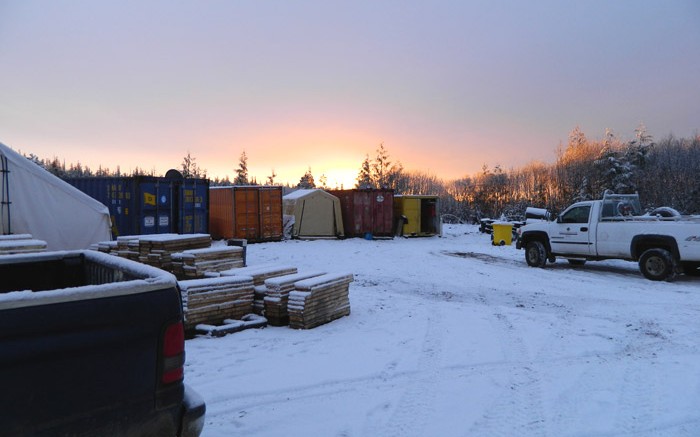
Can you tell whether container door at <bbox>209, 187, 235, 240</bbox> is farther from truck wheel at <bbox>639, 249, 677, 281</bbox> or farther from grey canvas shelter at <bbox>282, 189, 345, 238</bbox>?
truck wheel at <bbox>639, 249, 677, 281</bbox>

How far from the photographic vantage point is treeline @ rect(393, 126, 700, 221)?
37094 mm

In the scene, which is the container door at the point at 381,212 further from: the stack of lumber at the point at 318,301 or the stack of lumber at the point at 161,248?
the stack of lumber at the point at 318,301

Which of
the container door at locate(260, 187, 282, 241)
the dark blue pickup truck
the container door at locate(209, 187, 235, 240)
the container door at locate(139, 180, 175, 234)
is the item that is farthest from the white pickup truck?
the container door at locate(139, 180, 175, 234)

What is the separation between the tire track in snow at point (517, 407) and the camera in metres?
3.85

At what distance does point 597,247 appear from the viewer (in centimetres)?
1312

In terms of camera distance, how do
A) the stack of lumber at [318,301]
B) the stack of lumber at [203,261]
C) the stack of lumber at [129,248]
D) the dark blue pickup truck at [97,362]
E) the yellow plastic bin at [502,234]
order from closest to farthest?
1. the dark blue pickup truck at [97,362]
2. the stack of lumber at [318,301]
3. the stack of lumber at [203,261]
4. the stack of lumber at [129,248]
5. the yellow plastic bin at [502,234]

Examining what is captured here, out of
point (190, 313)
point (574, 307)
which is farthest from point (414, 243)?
point (190, 313)

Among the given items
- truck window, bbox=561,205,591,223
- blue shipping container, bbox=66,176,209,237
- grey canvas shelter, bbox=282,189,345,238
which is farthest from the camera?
grey canvas shelter, bbox=282,189,345,238

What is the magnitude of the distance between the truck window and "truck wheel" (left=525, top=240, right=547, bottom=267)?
1.16m

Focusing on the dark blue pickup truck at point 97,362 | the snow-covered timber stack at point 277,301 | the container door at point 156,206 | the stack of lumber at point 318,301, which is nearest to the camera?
the dark blue pickup truck at point 97,362

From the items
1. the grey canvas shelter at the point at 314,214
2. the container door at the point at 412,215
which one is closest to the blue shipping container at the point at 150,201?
the grey canvas shelter at the point at 314,214

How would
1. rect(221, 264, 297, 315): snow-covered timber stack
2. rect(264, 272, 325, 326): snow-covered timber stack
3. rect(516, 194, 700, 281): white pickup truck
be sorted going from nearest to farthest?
rect(264, 272, 325, 326): snow-covered timber stack
rect(221, 264, 297, 315): snow-covered timber stack
rect(516, 194, 700, 281): white pickup truck

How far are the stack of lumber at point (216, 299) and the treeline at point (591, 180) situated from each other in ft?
117

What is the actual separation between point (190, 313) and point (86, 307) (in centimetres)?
478
